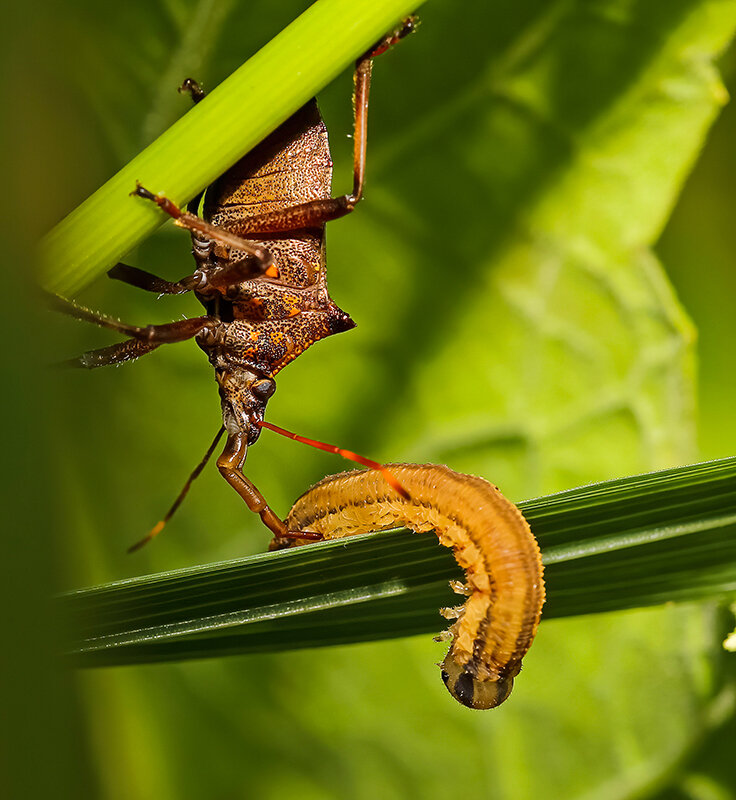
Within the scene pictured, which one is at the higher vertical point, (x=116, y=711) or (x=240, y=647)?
(x=116, y=711)

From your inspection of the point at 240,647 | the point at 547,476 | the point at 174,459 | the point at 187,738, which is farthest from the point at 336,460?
the point at 240,647

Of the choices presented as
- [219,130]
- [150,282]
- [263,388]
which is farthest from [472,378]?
[219,130]

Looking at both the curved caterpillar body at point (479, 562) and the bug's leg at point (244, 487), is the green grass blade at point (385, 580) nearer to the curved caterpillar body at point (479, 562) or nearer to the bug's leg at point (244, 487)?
the curved caterpillar body at point (479, 562)

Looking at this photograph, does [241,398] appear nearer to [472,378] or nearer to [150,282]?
[150,282]

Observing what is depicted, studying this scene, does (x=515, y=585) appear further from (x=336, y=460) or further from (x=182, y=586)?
(x=336, y=460)

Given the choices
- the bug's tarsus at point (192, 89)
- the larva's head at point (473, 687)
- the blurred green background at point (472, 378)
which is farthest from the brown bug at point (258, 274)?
the larva's head at point (473, 687)
